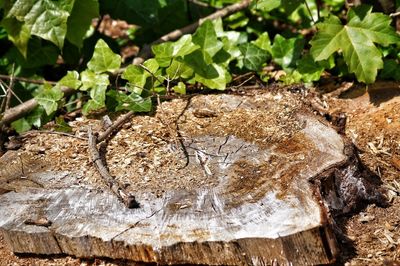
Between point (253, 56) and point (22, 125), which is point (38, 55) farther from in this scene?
point (253, 56)

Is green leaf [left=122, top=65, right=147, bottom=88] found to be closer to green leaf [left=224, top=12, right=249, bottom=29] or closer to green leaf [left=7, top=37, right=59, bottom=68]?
green leaf [left=7, top=37, right=59, bottom=68]

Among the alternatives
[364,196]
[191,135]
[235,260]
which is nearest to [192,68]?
[191,135]

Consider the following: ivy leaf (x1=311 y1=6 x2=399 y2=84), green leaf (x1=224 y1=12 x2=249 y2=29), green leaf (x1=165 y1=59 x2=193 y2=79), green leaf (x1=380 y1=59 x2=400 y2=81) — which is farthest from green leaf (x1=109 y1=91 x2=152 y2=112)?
green leaf (x1=380 y1=59 x2=400 y2=81)

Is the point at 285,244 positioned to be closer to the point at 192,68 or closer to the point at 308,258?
the point at 308,258

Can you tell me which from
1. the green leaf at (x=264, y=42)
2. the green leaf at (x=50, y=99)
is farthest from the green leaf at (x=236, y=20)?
the green leaf at (x=50, y=99)

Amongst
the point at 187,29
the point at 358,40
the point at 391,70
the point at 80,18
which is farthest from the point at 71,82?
the point at 391,70

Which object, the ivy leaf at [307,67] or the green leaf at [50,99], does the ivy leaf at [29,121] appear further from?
the ivy leaf at [307,67]
